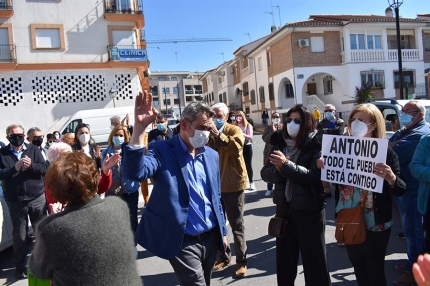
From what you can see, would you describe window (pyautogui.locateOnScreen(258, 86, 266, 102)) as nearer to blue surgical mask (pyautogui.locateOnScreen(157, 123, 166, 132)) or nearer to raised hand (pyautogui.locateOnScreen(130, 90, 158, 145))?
blue surgical mask (pyautogui.locateOnScreen(157, 123, 166, 132))

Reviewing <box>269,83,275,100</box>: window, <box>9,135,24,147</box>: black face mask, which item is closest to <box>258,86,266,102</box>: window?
<box>269,83,275,100</box>: window

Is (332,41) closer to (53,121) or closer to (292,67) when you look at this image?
(292,67)

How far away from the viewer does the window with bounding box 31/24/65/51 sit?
2288 cm

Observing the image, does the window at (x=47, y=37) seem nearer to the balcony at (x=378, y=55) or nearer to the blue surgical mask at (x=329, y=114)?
the blue surgical mask at (x=329, y=114)

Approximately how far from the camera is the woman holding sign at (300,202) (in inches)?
125

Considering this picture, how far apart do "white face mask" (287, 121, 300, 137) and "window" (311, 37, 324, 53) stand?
26893 mm

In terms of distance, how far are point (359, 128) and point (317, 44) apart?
89.0 ft

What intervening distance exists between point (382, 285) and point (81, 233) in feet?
8.75

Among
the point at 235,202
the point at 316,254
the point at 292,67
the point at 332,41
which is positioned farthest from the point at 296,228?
the point at 332,41

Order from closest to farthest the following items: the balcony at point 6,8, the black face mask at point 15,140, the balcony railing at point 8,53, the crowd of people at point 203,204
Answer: the crowd of people at point 203,204
the black face mask at point 15,140
the balcony at point 6,8
the balcony railing at point 8,53

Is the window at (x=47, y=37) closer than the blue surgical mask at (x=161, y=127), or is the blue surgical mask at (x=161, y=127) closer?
the blue surgical mask at (x=161, y=127)

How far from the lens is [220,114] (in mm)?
4578

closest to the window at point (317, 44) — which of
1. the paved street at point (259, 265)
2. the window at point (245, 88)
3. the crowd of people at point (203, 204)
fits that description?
the window at point (245, 88)

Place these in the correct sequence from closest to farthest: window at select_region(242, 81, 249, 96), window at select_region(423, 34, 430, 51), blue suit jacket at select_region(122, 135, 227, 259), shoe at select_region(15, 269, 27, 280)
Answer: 1. blue suit jacket at select_region(122, 135, 227, 259)
2. shoe at select_region(15, 269, 27, 280)
3. window at select_region(423, 34, 430, 51)
4. window at select_region(242, 81, 249, 96)
